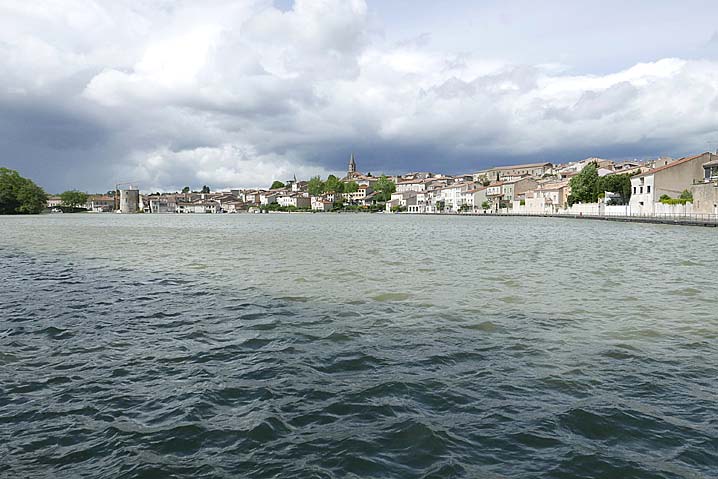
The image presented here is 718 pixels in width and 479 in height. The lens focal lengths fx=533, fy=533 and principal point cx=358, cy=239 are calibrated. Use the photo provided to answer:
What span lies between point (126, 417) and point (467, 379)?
448 centimetres

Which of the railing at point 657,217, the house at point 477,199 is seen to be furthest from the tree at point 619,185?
the house at point 477,199

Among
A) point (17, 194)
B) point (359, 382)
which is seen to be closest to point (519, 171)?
point (17, 194)

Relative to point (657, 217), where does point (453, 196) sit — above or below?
above

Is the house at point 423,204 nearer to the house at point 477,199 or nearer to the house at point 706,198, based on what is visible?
the house at point 477,199

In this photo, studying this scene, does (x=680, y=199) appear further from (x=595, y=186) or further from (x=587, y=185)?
(x=587, y=185)

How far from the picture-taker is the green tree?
3893 inches

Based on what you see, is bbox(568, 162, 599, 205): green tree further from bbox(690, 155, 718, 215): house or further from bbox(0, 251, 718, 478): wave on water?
bbox(0, 251, 718, 478): wave on water

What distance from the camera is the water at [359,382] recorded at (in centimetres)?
528

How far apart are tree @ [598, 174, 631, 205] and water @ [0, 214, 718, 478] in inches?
3395

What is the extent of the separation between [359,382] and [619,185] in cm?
10012

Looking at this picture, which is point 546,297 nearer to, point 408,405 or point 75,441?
point 408,405

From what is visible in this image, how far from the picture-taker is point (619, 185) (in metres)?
95.4

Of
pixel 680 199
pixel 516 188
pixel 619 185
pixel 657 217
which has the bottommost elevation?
pixel 657 217

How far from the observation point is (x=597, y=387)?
726cm
